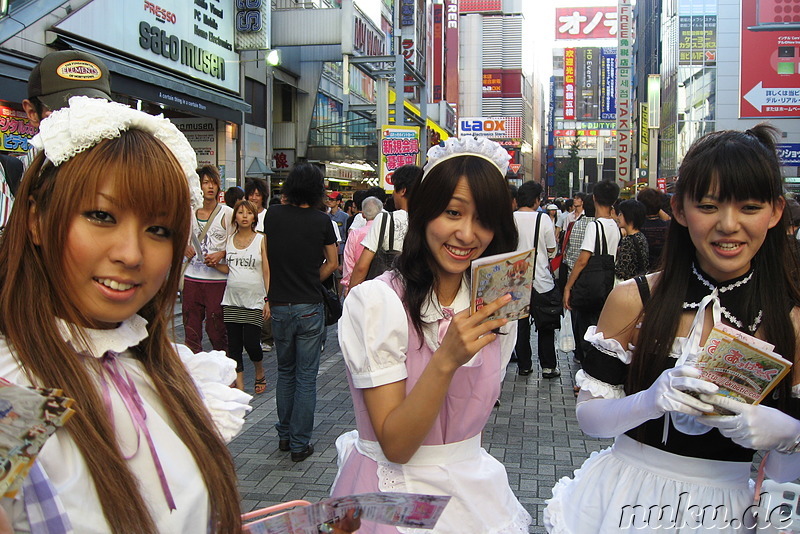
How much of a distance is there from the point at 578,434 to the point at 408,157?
27.7ft

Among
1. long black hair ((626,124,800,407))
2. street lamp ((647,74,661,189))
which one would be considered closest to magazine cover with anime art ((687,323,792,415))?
long black hair ((626,124,800,407))

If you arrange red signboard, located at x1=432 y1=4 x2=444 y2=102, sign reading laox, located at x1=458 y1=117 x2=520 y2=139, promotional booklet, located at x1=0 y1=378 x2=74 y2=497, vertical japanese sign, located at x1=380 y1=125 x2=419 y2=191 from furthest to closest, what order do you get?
red signboard, located at x1=432 y1=4 x2=444 y2=102 < sign reading laox, located at x1=458 y1=117 x2=520 y2=139 < vertical japanese sign, located at x1=380 y1=125 x2=419 y2=191 < promotional booklet, located at x1=0 y1=378 x2=74 y2=497

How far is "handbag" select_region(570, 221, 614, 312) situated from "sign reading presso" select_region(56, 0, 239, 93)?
9148 millimetres

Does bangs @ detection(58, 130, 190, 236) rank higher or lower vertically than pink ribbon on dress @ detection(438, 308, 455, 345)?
higher

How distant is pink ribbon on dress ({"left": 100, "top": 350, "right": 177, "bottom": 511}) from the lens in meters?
1.25

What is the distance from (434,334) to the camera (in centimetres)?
198

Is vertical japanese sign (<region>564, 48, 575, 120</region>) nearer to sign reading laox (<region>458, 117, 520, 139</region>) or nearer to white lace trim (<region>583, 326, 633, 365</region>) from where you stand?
sign reading laox (<region>458, 117, 520, 139</region>)

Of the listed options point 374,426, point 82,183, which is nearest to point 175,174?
point 82,183

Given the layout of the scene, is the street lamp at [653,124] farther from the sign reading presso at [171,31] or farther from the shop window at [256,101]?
the sign reading presso at [171,31]

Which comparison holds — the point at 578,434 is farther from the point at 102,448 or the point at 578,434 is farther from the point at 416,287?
the point at 102,448

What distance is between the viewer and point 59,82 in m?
2.42

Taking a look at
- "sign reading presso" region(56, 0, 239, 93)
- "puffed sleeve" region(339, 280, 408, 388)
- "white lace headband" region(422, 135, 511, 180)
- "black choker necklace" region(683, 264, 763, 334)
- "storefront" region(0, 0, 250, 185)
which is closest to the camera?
"puffed sleeve" region(339, 280, 408, 388)

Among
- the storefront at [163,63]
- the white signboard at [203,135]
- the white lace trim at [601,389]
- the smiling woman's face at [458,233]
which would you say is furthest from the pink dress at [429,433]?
the white signboard at [203,135]

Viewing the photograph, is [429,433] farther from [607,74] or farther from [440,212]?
[607,74]
